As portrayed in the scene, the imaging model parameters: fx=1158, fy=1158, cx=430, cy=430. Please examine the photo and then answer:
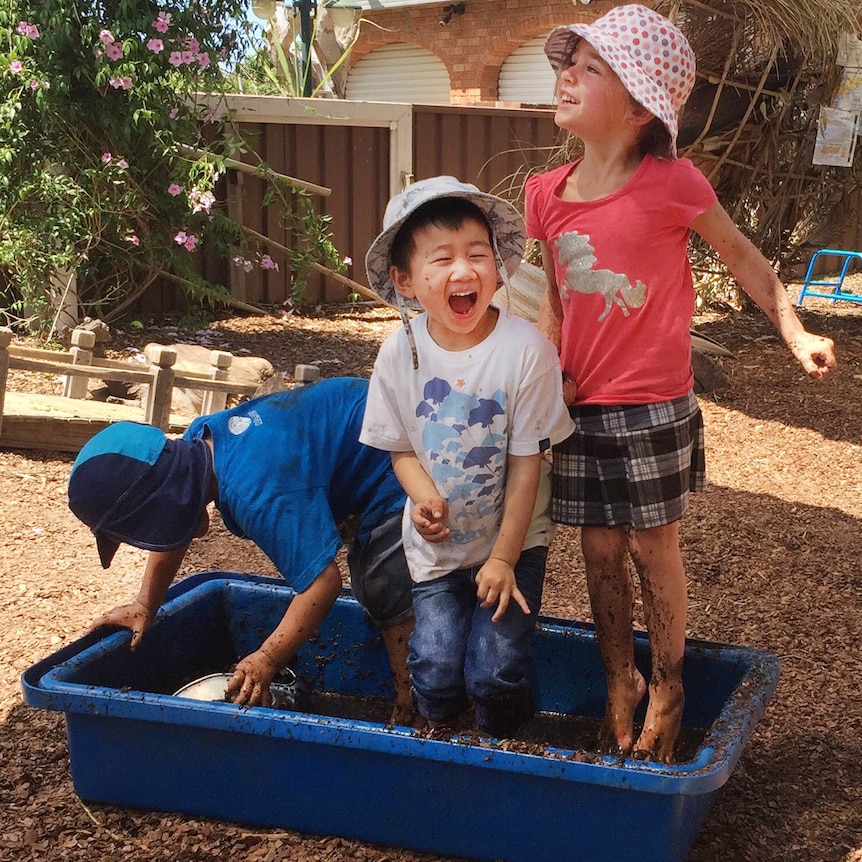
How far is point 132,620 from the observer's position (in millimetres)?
2742

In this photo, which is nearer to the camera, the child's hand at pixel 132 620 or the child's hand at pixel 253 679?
the child's hand at pixel 253 679

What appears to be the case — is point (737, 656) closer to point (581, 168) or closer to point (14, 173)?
point (581, 168)

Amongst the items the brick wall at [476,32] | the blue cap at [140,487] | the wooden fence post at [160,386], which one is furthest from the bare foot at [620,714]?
the brick wall at [476,32]

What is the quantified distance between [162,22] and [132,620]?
5.10 meters

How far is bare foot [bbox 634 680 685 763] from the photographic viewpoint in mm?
2434

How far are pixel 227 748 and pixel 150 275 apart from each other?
588 cm

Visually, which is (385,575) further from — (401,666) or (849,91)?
(849,91)

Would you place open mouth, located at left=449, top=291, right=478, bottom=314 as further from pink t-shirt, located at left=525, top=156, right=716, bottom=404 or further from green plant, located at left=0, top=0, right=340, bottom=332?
green plant, located at left=0, top=0, right=340, bottom=332

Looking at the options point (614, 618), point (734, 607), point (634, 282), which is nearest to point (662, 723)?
point (614, 618)

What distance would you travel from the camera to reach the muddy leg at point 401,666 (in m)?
2.70

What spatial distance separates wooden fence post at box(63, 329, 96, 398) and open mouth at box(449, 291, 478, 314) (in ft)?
12.0

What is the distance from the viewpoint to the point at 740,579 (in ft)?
12.9

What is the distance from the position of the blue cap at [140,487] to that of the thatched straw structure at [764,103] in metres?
5.26

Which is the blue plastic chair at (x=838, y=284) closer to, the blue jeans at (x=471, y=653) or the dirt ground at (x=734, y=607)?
the dirt ground at (x=734, y=607)
